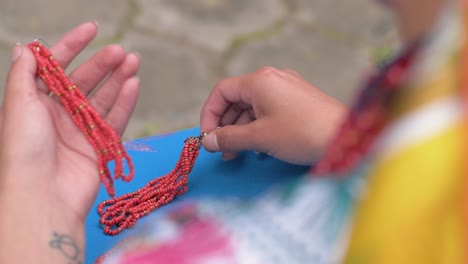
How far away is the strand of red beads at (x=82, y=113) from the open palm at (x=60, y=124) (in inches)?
0.6

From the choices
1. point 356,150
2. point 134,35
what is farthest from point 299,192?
point 134,35

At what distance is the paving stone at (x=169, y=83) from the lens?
178 cm

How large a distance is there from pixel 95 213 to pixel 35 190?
0.24 m

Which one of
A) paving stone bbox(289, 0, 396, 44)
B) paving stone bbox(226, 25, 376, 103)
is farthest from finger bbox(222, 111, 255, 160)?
paving stone bbox(289, 0, 396, 44)

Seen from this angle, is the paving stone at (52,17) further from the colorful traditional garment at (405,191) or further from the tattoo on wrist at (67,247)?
the colorful traditional garment at (405,191)

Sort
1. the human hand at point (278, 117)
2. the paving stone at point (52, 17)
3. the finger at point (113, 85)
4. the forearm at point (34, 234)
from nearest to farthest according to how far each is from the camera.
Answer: the forearm at point (34, 234)
the finger at point (113, 85)
the human hand at point (278, 117)
the paving stone at point (52, 17)

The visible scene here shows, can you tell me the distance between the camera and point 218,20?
6.72 feet

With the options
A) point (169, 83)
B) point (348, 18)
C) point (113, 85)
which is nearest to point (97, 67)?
point (113, 85)

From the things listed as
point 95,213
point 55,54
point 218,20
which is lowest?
point 95,213

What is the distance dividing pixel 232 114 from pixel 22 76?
367 millimetres

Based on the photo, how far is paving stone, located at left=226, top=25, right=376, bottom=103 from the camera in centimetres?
194

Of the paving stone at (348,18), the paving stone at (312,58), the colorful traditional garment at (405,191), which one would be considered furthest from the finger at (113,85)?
the paving stone at (348,18)

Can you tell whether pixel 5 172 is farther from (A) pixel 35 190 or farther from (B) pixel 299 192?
(B) pixel 299 192

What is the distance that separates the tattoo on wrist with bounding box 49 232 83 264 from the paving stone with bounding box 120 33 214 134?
1057mm
